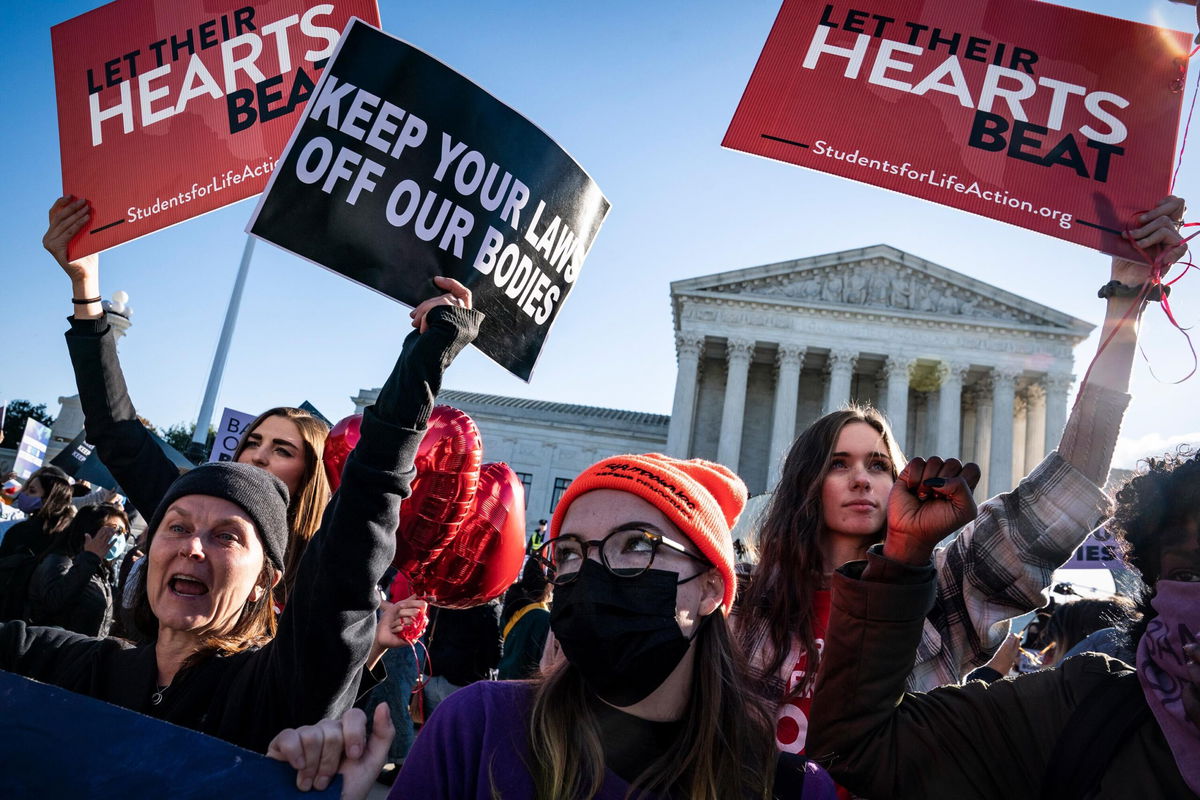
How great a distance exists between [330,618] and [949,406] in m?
38.6

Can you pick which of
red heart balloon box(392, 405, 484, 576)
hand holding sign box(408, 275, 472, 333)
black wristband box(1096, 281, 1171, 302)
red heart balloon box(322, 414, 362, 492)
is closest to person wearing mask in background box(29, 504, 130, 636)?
red heart balloon box(322, 414, 362, 492)

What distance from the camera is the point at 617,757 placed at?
1559 mm

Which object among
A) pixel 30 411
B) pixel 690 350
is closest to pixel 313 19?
pixel 690 350

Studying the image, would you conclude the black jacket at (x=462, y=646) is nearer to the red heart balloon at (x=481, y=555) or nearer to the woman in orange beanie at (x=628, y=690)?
the red heart balloon at (x=481, y=555)

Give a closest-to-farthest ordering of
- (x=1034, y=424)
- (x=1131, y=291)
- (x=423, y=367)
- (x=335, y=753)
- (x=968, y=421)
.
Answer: (x=335, y=753)
(x=423, y=367)
(x=1131, y=291)
(x=1034, y=424)
(x=968, y=421)

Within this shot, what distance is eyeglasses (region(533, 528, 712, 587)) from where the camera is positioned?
1697mm

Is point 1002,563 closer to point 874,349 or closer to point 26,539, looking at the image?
point 26,539

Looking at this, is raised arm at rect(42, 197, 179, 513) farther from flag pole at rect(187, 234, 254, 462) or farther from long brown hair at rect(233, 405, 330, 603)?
flag pole at rect(187, 234, 254, 462)

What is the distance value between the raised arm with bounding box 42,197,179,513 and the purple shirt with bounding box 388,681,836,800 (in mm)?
1859

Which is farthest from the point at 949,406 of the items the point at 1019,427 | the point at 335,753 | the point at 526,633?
the point at 335,753

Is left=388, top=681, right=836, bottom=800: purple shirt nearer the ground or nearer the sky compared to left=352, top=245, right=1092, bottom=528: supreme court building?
nearer the ground

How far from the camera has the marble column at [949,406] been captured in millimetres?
35844

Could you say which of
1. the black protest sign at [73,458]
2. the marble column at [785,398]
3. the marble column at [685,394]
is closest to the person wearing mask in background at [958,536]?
the black protest sign at [73,458]

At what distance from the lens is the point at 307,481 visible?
3029mm
